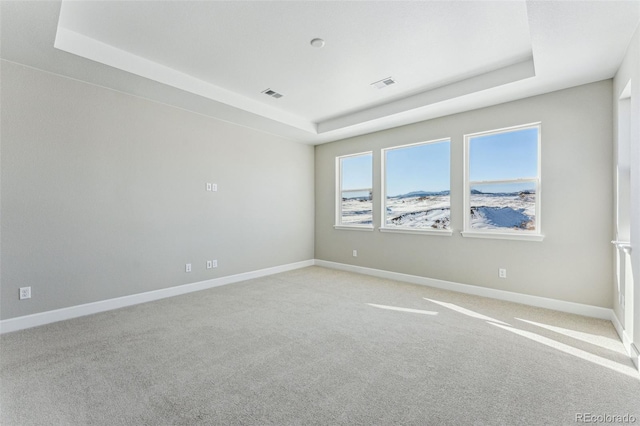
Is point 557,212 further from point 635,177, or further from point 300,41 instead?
point 300,41

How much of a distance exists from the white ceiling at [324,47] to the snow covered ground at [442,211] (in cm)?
130

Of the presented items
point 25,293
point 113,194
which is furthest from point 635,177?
point 25,293

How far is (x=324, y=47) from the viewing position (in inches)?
111

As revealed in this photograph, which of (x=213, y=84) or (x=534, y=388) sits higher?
(x=213, y=84)

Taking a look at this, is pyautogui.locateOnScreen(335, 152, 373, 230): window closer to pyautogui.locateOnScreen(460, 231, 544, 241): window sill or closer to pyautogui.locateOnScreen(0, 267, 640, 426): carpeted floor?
pyautogui.locateOnScreen(460, 231, 544, 241): window sill

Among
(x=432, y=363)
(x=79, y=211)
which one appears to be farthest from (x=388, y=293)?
(x=79, y=211)

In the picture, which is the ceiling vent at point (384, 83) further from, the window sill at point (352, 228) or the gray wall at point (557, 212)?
the window sill at point (352, 228)

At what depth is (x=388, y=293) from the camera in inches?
160

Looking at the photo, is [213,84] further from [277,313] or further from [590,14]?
[590,14]

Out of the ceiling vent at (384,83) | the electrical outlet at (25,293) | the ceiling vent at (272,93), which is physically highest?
the ceiling vent at (384,83)

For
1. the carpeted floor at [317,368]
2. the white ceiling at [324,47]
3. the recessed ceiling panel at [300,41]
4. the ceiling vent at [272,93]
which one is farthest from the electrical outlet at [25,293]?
the ceiling vent at [272,93]

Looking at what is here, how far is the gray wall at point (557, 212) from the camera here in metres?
3.13

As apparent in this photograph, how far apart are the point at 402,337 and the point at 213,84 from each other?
368 centimetres

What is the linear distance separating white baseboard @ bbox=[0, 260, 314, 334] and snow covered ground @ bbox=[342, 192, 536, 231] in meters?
2.21
